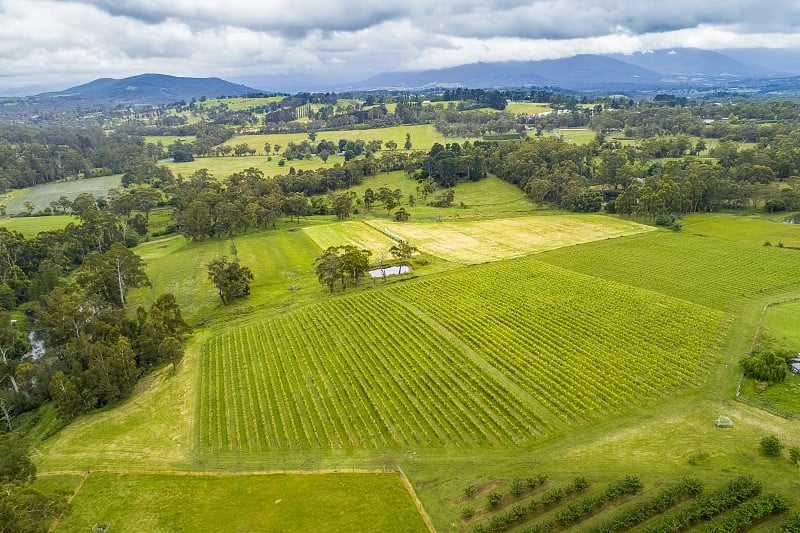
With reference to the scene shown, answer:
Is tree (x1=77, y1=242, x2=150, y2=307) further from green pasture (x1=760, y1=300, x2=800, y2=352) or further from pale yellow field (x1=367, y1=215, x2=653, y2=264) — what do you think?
green pasture (x1=760, y1=300, x2=800, y2=352)

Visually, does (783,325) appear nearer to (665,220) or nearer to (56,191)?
(665,220)

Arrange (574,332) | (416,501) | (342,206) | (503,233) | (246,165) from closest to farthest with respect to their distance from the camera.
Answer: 1. (416,501)
2. (574,332)
3. (503,233)
4. (342,206)
5. (246,165)

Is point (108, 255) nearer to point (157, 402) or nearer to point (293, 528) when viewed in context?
point (157, 402)

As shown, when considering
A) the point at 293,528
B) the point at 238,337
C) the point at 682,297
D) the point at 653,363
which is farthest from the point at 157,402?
the point at 682,297

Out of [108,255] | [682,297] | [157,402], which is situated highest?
[108,255]

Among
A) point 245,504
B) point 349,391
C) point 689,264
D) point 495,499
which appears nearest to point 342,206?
point 689,264

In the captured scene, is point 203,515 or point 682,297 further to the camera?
point 682,297

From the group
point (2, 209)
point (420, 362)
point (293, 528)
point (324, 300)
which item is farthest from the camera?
point (2, 209)
